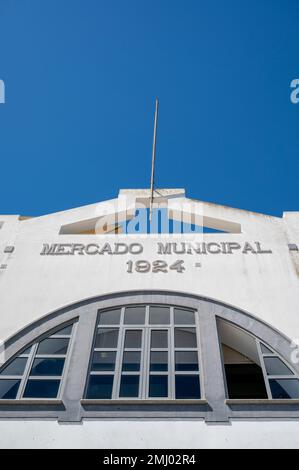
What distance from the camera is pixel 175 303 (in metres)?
10.8

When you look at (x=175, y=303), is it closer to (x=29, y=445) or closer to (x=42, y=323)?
(x=42, y=323)

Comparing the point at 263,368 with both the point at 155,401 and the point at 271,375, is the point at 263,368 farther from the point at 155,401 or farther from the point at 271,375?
the point at 155,401

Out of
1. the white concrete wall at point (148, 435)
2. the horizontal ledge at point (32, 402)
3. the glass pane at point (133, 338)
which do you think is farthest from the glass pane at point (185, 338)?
the horizontal ledge at point (32, 402)

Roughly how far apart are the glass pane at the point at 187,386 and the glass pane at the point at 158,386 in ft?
0.76

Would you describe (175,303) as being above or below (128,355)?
above

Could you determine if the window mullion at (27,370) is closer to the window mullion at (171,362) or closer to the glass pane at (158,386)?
the glass pane at (158,386)

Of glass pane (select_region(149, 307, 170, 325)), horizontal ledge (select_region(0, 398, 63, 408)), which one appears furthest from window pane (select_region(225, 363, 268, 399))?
horizontal ledge (select_region(0, 398, 63, 408))

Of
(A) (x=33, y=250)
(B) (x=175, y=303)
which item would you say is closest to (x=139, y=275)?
(B) (x=175, y=303)

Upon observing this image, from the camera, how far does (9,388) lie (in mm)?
9008

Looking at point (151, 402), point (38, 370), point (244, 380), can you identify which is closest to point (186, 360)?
point (151, 402)

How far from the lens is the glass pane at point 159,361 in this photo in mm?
9258

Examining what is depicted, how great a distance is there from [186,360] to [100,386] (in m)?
1.97

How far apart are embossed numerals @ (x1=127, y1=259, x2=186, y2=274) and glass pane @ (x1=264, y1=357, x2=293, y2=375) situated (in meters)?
3.39
